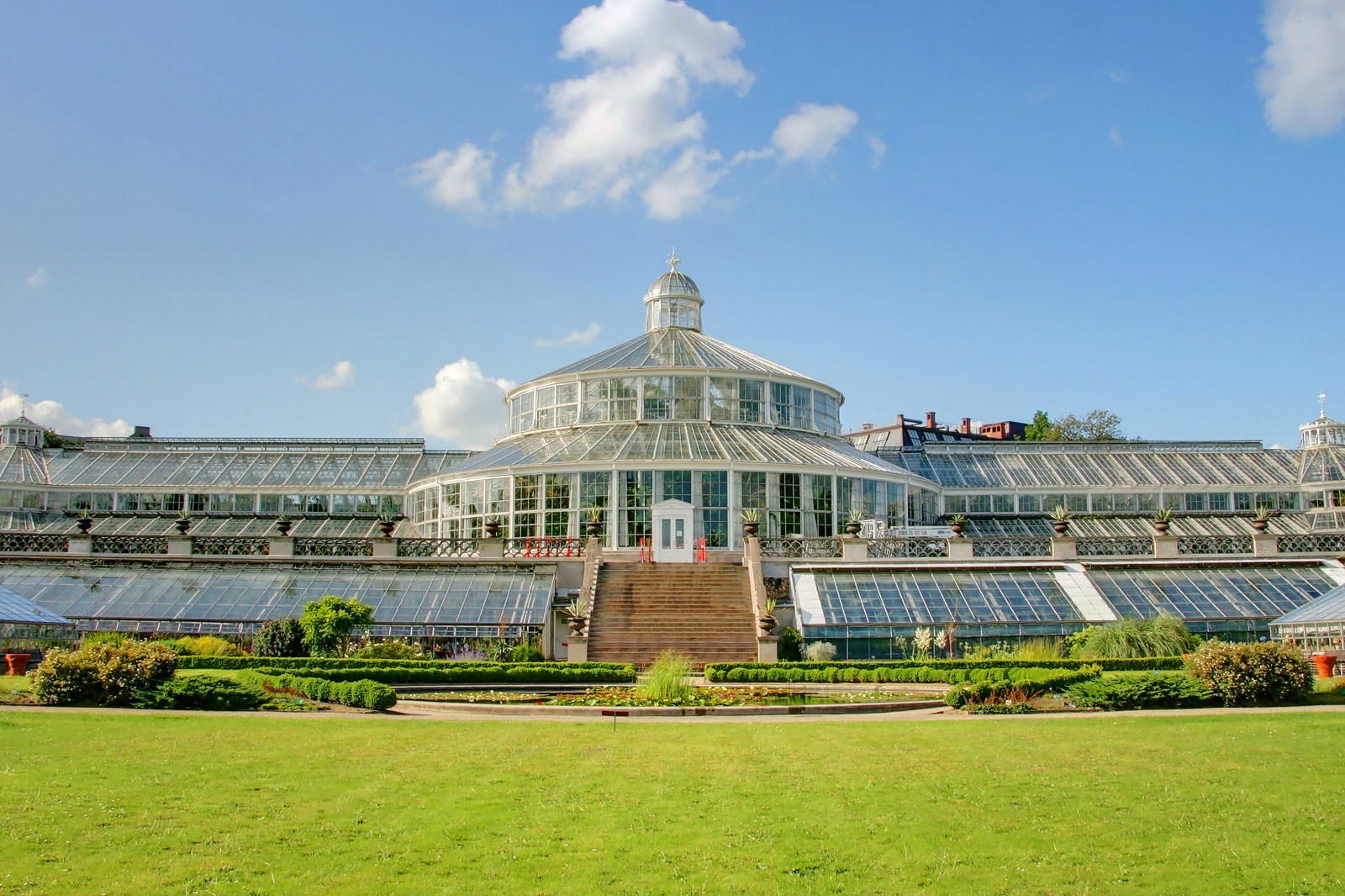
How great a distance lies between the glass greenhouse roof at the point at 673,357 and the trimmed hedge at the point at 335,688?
28182 millimetres

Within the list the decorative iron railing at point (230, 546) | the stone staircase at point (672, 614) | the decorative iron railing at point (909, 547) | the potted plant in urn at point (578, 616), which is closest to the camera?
the stone staircase at point (672, 614)

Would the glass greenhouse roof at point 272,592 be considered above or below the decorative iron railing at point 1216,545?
below

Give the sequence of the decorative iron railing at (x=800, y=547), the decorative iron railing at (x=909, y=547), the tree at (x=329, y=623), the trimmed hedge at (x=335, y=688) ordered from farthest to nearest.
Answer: the decorative iron railing at (x=800, y=547) → the decorative iron railing at (x=909, y=547) → the tree at (x=329, y=623) → the trimmed hedge at (x=335, y=688)

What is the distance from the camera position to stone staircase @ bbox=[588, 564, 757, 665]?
1232 inches

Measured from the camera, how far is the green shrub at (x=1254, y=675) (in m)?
20.1

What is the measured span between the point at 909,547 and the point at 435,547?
1669 cm

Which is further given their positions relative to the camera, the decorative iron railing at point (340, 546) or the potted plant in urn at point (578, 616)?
the decorative iron railing at point (340, 546)

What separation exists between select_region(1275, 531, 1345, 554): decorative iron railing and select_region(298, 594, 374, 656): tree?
30.1m

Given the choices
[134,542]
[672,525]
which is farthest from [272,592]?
[672,525]

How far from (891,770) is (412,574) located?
26.4m

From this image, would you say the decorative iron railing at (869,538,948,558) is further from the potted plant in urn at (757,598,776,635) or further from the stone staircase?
the potted plant in urn at (757,598,776,635)

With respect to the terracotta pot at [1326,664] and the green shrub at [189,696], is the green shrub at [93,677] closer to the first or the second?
the green shrub at [189,696]

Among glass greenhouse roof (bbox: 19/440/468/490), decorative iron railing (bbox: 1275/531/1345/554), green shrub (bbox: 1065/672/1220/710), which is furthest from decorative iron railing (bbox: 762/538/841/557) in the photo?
glass greenhouse roof (bbox: 19/440/468/490)

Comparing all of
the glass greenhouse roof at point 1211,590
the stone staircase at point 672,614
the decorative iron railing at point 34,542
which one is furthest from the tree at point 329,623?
the glass greenhouse roof at point 1211,590
